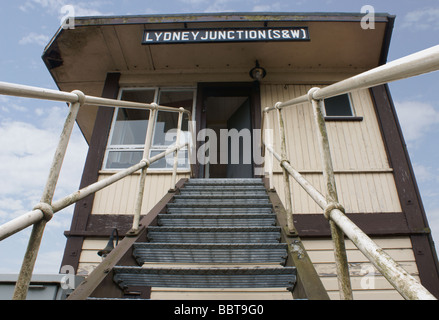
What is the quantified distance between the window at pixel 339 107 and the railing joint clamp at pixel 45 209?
489cm

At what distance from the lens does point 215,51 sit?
5.22m

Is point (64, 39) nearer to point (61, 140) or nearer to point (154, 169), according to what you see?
point (154, 169)

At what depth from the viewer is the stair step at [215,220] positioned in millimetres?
2598

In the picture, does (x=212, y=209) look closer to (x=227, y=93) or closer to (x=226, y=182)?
(x=226, y=182)

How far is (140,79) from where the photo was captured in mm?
5594

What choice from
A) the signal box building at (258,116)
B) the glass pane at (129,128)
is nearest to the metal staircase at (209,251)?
the signal box building at (258,116)

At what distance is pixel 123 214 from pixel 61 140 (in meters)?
3.11

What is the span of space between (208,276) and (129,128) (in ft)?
14.4

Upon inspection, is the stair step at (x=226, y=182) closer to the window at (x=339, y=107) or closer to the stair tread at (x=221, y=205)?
the stair tread at (x=221, y=205)

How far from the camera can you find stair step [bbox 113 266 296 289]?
170 cm

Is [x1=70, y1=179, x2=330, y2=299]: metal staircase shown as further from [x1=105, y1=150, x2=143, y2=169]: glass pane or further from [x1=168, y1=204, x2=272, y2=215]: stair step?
[x1=105, y1=150, x2=143, y2=169]: glass pane

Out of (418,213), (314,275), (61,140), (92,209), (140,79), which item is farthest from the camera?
(140,79)

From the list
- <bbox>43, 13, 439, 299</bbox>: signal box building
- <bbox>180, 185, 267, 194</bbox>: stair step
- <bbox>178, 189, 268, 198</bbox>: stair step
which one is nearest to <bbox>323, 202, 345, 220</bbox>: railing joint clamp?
<bbox>178, 189, 268, 198</bbox>: stair step
